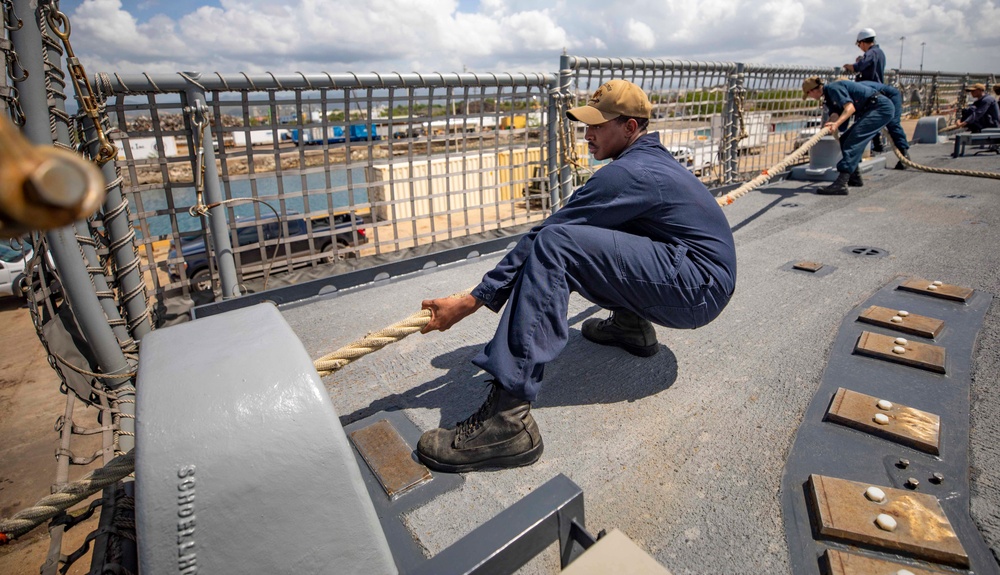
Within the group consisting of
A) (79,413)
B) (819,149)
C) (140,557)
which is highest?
(819,149)

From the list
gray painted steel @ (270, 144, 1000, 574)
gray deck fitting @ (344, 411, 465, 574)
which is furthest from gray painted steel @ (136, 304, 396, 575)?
gray painted steel @ (270, 144, 1000, 574)

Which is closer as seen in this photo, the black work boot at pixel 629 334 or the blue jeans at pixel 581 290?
the blue jeans at pixel 581 290

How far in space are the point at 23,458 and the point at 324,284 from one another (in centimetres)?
769

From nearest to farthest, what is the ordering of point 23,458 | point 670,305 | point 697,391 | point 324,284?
1. point 670,305
2. point 697,391
3. point 324,284
4. point 23,458

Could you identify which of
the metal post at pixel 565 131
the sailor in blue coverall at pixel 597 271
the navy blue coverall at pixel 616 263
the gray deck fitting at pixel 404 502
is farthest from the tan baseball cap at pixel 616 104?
A: the metal post at pixel 565 131

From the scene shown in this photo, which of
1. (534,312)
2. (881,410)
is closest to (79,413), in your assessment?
(534,312)

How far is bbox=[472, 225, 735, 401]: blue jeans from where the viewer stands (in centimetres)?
183

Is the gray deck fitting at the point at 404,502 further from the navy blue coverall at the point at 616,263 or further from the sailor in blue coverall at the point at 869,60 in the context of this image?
the sailor in blue coverall at the point at 869,60

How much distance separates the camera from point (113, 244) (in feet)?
9.78

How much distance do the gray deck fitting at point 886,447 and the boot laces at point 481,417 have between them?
3.03 ft

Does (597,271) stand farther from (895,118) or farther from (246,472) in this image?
(895,118)

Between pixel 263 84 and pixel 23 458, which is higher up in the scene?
pixel 263 84

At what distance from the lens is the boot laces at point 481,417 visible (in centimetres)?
190

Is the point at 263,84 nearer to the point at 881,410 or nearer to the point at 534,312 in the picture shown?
the point at 534,312
